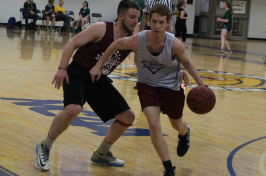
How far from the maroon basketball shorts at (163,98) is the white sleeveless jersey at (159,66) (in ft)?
0.14

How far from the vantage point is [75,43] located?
13.4 ft

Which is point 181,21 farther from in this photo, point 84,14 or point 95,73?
point 95,73

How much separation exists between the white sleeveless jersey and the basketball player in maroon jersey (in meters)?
0.25

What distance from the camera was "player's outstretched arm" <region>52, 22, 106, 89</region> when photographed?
4.03 m

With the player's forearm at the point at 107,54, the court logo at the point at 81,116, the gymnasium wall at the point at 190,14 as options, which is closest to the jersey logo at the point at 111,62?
the player's forearm at the point at 107,54

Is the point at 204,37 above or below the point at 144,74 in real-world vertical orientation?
below

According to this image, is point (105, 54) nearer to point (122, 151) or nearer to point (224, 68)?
point (122, 151)

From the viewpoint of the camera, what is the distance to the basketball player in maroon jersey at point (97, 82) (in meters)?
4.07

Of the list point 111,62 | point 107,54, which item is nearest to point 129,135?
point 111,62

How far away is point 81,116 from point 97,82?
1943 mm

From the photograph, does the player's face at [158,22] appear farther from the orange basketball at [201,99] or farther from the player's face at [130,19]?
the orange basketball at [201,99]

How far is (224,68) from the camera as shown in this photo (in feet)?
41.4

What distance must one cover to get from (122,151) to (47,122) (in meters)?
1.25

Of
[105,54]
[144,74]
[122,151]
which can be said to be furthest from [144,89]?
[122,151]
